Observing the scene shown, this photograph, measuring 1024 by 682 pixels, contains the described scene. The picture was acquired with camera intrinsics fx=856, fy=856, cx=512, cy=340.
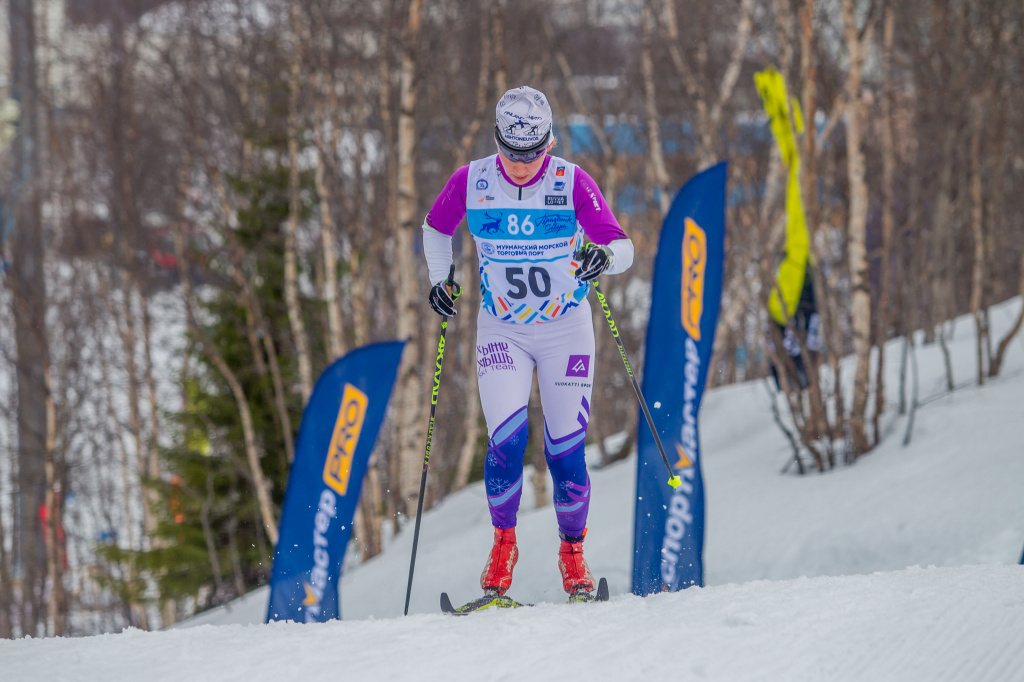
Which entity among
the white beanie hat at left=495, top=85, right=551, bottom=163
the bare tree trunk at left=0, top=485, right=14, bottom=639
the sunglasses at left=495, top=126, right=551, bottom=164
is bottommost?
the bare tree trunk at left=0, top=485, right=14, bottom=639

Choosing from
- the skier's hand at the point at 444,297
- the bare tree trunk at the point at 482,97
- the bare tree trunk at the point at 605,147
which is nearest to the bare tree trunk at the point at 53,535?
the bare tree trunk at the point at 482,97

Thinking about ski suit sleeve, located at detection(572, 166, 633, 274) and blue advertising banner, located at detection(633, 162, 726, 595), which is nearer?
ski suit sleeve, located at detection(572, 166, 633, 274)

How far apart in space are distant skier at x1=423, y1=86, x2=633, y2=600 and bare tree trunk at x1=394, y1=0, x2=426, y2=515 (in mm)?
4545

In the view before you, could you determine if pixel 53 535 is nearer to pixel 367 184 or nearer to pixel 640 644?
pixel 367 184

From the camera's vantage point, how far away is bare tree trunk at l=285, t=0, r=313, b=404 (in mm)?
9367

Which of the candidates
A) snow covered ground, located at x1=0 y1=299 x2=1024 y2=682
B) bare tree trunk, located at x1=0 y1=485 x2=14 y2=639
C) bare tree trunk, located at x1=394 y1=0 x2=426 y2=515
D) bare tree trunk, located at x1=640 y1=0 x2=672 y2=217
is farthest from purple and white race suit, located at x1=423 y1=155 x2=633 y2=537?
bare tree trunk, located at x1=0 y1=485 x2=14 y2=639

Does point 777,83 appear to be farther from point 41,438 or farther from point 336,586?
point 41,438

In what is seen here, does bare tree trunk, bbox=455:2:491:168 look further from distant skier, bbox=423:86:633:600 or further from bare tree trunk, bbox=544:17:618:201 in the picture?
distant skier, bbox=423:86:633:600

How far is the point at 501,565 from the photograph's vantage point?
366 cm

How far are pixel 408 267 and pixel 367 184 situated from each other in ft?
13.2

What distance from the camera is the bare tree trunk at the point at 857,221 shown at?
262 inches

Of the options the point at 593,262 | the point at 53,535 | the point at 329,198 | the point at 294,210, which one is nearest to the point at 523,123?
the point at 593,262

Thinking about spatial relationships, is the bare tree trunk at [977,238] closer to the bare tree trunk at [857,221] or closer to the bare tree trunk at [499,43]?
the bare tree trunk at [857,221]

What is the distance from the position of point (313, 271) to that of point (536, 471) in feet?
15.6
